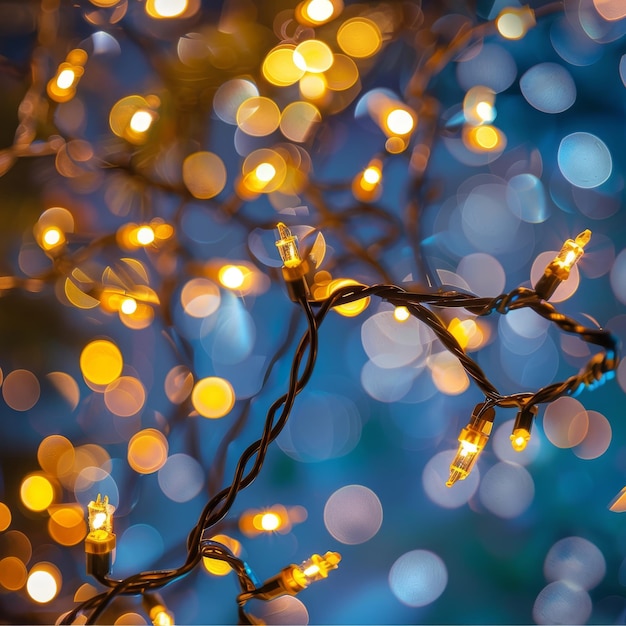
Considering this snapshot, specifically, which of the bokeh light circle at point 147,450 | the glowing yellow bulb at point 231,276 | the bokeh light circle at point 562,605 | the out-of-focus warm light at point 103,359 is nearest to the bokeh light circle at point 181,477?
the bokeh light circle at point 147,450

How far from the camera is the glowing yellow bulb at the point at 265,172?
0.80 meters

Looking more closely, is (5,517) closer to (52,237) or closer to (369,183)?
(52,237)

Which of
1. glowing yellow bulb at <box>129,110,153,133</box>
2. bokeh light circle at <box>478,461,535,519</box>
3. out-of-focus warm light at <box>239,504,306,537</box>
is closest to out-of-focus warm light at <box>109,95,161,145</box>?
glowing yellow bulb at <box>129,110,153,133</box>

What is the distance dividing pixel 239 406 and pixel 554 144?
1.90 ft

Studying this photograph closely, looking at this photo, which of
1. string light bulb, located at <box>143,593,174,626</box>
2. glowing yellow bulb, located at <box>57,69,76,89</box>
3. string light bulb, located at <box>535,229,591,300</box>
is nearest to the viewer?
string light bulb, located at <box>535,229,591,300</box>

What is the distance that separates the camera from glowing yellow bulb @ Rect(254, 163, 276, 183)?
802mm

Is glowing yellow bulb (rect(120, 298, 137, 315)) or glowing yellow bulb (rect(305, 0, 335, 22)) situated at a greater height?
glowing yellow bulb (rect(305, 0, 335, 22))

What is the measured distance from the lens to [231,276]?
82 centimetres

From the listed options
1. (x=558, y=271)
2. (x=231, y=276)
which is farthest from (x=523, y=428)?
(x=231, y=276)

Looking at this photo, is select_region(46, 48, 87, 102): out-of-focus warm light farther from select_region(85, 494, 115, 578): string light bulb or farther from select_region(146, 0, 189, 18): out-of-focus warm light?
select_region(85, 494, 115, 578): string light bulb

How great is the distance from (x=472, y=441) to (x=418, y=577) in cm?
37

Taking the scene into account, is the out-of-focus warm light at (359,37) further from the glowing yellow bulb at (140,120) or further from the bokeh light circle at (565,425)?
the bokeh light circle at (565,425)

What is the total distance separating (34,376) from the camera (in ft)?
2.72

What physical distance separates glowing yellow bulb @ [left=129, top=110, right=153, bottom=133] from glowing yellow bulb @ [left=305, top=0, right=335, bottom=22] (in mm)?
269
